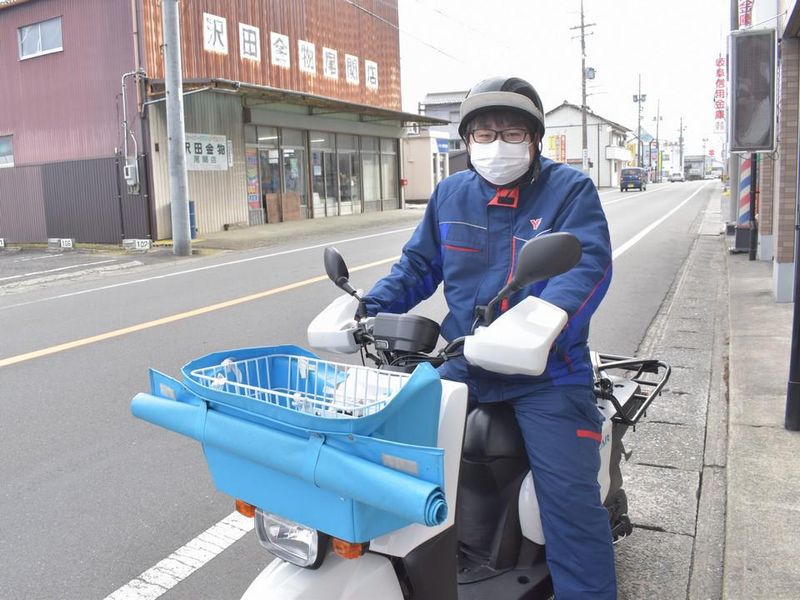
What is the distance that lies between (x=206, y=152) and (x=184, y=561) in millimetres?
19015

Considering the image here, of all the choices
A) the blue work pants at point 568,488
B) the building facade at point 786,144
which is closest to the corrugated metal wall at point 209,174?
the building facade at point 786,144

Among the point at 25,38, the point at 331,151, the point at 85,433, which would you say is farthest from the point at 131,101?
the point at 85,433

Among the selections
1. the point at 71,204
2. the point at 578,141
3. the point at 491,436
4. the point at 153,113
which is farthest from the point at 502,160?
the point at 578,141

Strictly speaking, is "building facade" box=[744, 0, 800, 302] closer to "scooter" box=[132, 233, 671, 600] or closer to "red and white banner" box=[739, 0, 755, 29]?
"red and white banner" box=[739, 0, 755, 29]

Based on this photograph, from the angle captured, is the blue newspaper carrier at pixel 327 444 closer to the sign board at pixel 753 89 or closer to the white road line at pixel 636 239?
the sign board at pixel 753 89

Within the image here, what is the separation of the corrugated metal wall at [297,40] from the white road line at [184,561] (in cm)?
1741

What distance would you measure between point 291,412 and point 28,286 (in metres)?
12.9

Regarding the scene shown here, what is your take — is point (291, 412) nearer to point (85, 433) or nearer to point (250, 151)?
point (85, 433)

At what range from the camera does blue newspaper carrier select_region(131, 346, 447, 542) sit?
168cm

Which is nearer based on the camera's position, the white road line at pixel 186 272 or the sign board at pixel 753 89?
the sign board at pixel 753 89

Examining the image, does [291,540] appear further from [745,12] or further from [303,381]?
[745,12]

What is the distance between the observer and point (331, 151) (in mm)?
28125

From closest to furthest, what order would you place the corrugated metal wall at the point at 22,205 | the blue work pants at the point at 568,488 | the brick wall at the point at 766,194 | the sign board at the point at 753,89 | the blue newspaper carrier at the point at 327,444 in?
the blue newspaper carrier at the point at 327,444 < the blue work pants at the point at 568,488 < the sign board at the point at 753,89 < the brick wall at the point at 766,194 < the corrugated metal wall at the point at 22,205

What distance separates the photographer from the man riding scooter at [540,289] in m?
2.37
